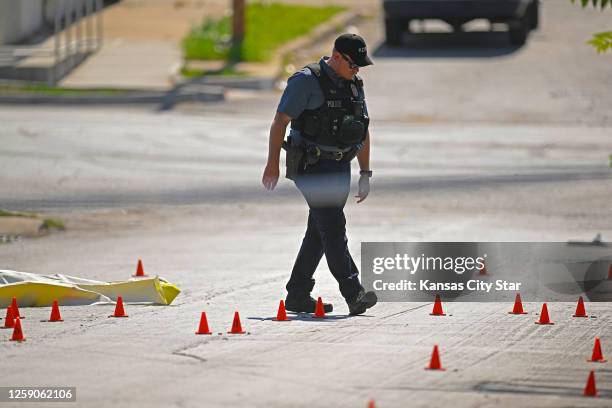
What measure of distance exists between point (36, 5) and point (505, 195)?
54.6 ft

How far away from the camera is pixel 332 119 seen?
357 inches

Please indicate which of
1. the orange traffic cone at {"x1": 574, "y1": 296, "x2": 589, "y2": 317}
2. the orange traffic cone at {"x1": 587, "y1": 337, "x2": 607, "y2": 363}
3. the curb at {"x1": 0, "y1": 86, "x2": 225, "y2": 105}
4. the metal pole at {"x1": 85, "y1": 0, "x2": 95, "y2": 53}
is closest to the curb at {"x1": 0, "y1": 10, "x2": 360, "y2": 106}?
the curb at {"x1": 0, "y1": 86, "x2": 225, "y2": 105}

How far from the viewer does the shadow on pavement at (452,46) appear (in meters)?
28.7

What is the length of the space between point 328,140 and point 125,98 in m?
14.8

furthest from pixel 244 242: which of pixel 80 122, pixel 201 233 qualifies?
pixel 80 122

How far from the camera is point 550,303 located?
9.98 m

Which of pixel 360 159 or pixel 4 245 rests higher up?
pixel 360 159

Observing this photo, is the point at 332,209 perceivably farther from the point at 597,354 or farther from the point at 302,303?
the point at 597,354

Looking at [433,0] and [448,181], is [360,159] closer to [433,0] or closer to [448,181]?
[448,181]

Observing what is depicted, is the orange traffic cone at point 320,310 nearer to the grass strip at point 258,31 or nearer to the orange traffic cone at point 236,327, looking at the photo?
the orange traffic cone at point 236,327

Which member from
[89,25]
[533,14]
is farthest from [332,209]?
[533,14]

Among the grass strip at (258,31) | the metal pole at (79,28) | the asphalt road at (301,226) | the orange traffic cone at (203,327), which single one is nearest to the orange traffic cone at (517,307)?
the asphalt road at (301,226)

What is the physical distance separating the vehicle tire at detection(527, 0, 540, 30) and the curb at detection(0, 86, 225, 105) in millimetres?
9160

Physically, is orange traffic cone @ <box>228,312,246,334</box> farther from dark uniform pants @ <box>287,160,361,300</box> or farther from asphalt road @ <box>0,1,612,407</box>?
dark uniform pants @ <box>287,160,361,300</box>
